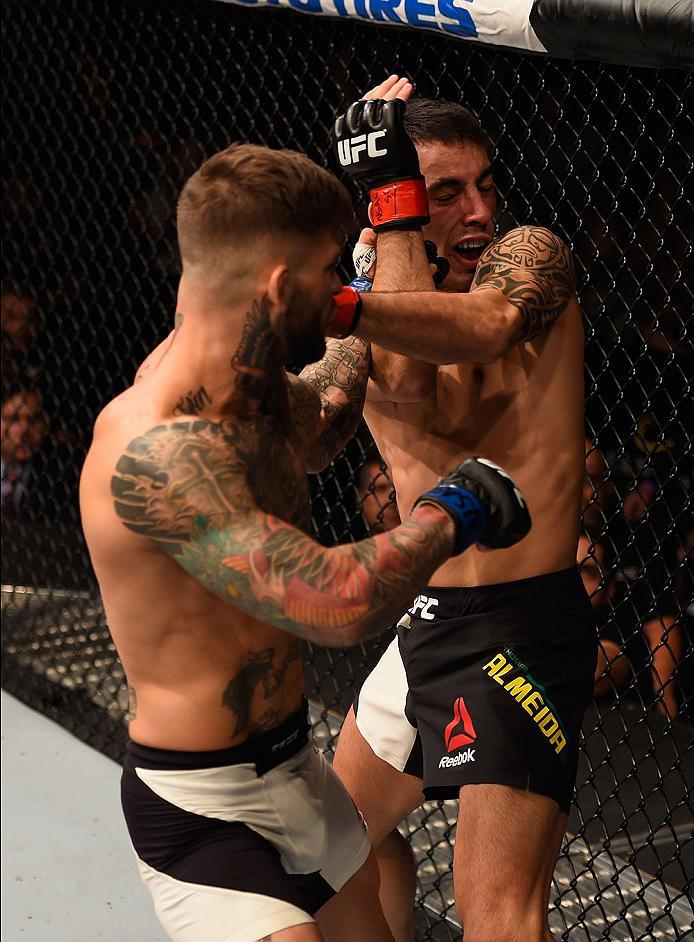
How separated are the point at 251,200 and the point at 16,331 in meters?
2.86

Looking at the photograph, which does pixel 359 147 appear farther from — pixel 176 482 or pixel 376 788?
pixel 376 788

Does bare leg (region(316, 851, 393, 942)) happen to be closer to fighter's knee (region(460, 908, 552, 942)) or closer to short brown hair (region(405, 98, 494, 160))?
fighter's knee (region(460, 908, 552, 942))

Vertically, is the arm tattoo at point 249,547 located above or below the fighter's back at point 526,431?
above

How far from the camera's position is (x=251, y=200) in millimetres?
1347

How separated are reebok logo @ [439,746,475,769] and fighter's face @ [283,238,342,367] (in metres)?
0.64

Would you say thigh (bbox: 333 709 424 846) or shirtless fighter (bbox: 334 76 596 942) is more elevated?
shirtless fighter (bbox: 334 76 596 942)

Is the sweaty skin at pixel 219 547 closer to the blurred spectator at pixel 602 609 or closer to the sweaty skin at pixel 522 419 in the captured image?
the sweaty skin at pixel 522 419

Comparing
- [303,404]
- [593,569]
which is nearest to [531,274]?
[303,404]

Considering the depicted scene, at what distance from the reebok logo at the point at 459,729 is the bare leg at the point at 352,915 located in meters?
0.24

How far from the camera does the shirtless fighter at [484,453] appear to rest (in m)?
1.69

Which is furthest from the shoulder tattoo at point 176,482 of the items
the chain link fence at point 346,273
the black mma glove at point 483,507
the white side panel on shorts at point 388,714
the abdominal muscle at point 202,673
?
the chain link fence at point 346,273

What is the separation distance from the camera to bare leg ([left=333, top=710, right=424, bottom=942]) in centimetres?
199

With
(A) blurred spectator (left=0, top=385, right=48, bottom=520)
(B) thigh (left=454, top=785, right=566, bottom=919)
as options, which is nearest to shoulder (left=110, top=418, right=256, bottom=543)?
(B) thigh (left=454, top=785, right=566, bottom=919)

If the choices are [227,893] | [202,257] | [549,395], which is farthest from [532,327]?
[227,893]
